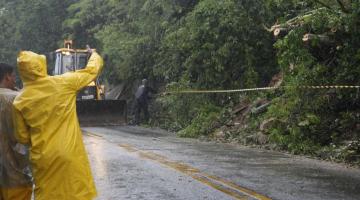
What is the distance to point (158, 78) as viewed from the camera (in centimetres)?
2900

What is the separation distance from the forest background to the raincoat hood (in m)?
7.98

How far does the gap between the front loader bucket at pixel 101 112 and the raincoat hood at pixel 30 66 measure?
745 inches

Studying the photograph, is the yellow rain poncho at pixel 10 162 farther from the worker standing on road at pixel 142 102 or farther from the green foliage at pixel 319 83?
the worker standing on road at pixel 142 102

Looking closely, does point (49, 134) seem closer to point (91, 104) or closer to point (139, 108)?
point (91, 104)

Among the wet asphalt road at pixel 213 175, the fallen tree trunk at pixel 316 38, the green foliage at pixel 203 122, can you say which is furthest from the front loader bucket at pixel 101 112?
the fallen tree trunk at pixel 316 38

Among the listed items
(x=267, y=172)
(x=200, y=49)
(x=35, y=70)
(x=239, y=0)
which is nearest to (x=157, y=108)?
(x=200, y=49)

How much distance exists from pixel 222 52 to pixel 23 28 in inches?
873

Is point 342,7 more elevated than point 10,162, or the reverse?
point 342,7

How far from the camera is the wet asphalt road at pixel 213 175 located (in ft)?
27.6

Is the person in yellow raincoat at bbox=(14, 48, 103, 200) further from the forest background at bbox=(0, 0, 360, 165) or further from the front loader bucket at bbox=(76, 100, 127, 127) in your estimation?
the front loader bucket at bbox=(76, 100, 127, 127)

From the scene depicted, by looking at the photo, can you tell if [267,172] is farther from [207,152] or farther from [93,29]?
[93,29]

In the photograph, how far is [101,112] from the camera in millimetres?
24750

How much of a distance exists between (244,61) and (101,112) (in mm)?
7107

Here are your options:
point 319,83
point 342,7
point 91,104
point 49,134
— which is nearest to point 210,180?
point 49,134
